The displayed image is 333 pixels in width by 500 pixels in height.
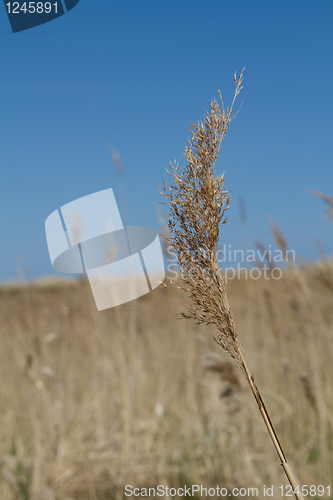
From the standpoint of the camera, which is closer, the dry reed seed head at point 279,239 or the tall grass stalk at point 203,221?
the tall grass stalk at point 203,221

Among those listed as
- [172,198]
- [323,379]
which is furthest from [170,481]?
[172,198]

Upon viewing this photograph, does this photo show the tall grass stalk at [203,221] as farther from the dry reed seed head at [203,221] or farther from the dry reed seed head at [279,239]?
the dry reed seed head at [279,239]

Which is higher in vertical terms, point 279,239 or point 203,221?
point 203,221

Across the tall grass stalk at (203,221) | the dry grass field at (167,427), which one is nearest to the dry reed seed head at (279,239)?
the dry grass field at (167,427)

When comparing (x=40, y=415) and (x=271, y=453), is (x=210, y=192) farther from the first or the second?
(x=40, y=415)

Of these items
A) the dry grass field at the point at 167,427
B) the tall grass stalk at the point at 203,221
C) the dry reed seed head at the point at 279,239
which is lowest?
the dry grass field at the point at 167,427

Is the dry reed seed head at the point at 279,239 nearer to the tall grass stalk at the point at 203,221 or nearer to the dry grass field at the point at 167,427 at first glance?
the dry grass field at the point at 167,427

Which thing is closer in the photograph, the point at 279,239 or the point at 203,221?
the point at 203,221

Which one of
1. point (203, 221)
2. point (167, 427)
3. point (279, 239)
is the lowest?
point (167, 427)

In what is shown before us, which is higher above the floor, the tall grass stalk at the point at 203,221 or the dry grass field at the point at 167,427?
the tall grass stalk at the point at 203,221

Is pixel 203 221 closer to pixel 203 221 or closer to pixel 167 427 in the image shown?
pixel 203 221

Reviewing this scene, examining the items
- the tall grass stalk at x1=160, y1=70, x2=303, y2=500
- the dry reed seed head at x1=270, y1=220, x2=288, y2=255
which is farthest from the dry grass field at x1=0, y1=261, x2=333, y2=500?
the tall grass stalk at x1=160, y1=70, x2=303, y2=500

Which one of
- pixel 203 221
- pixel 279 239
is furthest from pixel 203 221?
pixel 279 239

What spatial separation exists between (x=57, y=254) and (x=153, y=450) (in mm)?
1373
